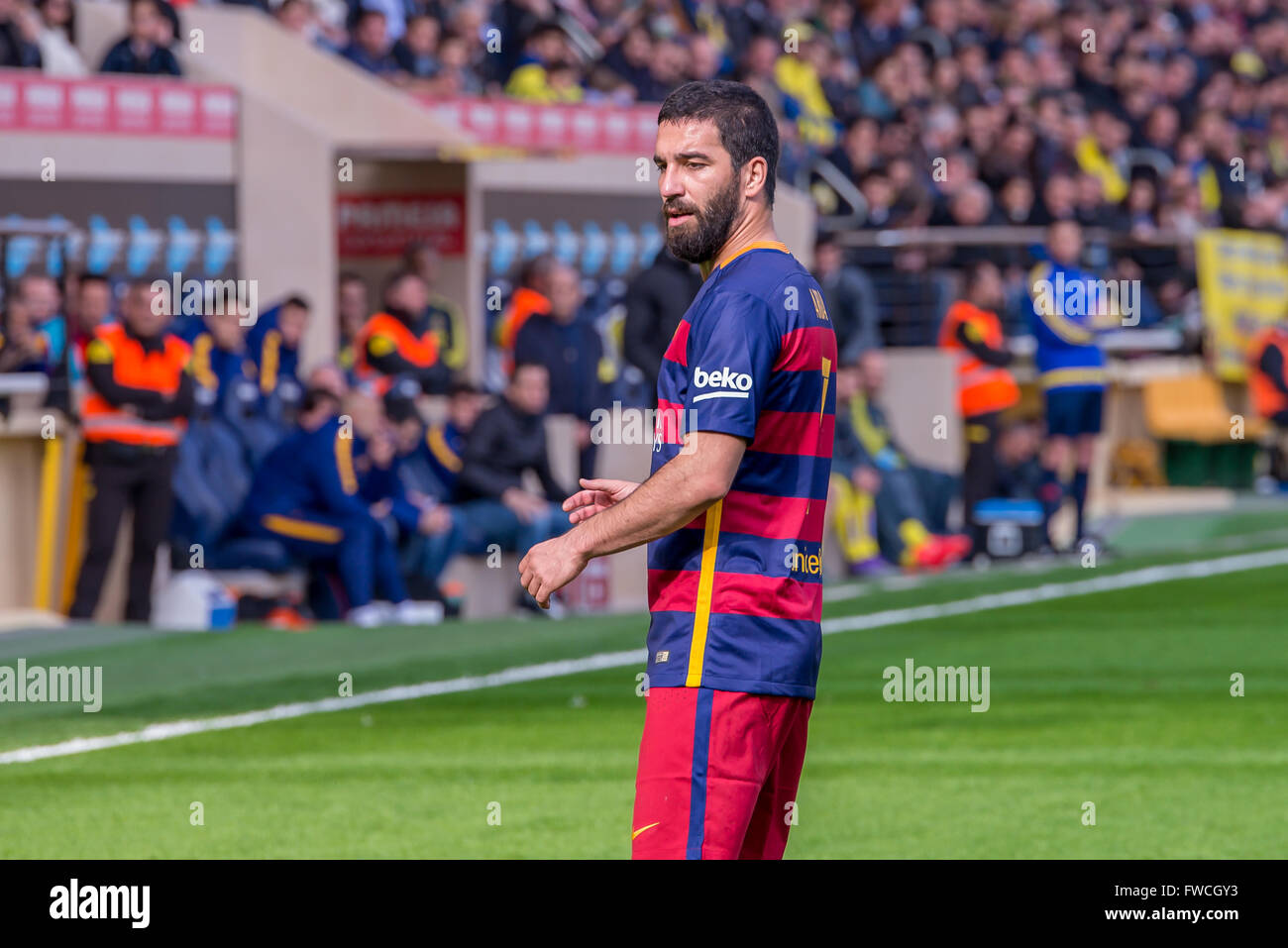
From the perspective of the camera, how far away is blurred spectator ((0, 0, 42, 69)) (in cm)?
1438

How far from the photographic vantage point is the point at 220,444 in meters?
12.7

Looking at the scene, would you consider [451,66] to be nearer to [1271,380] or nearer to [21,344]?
[21,344]

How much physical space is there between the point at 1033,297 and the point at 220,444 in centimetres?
599

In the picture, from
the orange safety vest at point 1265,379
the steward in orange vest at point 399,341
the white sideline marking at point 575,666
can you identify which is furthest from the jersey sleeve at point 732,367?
the orange safety vest at point 1265,379

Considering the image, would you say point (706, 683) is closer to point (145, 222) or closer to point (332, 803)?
point (332, 803)

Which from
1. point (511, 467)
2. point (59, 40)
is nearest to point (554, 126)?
point (59, 40)

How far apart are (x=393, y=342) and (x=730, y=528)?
10.5 meters

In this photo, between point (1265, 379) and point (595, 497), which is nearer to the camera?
point (595, 497)

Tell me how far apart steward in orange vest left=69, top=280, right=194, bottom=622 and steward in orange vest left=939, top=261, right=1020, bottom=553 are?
618 cm

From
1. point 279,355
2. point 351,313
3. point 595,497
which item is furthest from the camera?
point 351,313

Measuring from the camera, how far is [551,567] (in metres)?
3.84

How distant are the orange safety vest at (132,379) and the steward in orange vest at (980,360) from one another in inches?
243
